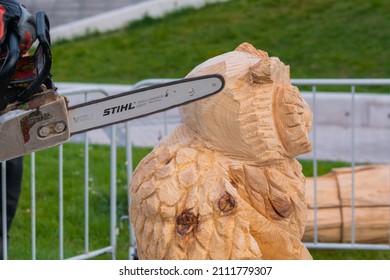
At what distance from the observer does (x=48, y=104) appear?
11.2 ft

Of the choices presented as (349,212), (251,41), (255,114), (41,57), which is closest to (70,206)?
(349,212)

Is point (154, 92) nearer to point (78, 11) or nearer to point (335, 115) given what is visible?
point (335, 115)

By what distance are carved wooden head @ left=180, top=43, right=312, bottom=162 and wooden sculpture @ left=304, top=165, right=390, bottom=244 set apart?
2722mm

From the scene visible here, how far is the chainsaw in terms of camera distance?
3348mm

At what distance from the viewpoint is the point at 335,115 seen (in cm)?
996

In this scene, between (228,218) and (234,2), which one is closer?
(228,218)

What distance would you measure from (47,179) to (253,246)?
4.46 metres

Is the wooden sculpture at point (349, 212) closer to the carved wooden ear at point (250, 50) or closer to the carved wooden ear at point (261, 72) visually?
the carved wooden ear at point (250, 50)

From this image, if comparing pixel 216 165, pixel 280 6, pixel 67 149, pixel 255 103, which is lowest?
pixel 216 165

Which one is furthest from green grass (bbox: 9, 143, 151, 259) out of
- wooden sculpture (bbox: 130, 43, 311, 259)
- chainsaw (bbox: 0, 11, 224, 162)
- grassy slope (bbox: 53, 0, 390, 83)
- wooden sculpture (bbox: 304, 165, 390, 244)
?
grassy slope (bbox: 53, 0, 390, 83)

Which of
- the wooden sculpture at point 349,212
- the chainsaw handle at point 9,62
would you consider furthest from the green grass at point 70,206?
the chainsaw handle at point 9,62

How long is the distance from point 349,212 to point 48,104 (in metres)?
3.15

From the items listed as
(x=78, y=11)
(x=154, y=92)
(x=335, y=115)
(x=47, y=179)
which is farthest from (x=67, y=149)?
(x=78, y=11)

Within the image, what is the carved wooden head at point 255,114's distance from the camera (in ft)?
11.0
